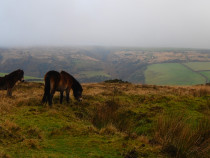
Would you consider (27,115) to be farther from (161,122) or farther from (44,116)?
(161,122)

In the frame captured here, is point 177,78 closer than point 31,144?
No

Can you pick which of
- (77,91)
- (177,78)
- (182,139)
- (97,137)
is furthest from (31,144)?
(177,78)

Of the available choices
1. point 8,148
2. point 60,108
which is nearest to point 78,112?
point 60,108

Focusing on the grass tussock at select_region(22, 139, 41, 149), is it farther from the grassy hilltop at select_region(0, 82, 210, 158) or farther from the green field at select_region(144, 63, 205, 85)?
the green field at select_region(144, 63, 205, 85)

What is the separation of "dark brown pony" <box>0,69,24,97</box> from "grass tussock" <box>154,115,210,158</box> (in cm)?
1099

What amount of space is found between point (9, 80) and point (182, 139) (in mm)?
12356

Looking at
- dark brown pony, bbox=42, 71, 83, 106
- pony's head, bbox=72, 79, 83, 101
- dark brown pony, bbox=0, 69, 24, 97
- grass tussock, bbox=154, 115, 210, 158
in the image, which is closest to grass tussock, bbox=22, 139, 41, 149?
grass tussock, bbox=154, 115, 210, 158

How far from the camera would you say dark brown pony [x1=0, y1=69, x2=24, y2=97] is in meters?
13.4

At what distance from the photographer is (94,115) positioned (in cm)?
961

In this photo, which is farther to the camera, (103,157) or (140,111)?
(140,111)

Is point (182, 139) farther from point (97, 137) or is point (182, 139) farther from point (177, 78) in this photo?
point (177, 78)

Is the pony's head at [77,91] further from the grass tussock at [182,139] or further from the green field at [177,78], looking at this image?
the green field at [177,78]

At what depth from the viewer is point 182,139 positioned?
579cm

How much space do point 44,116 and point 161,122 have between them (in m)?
5.28
